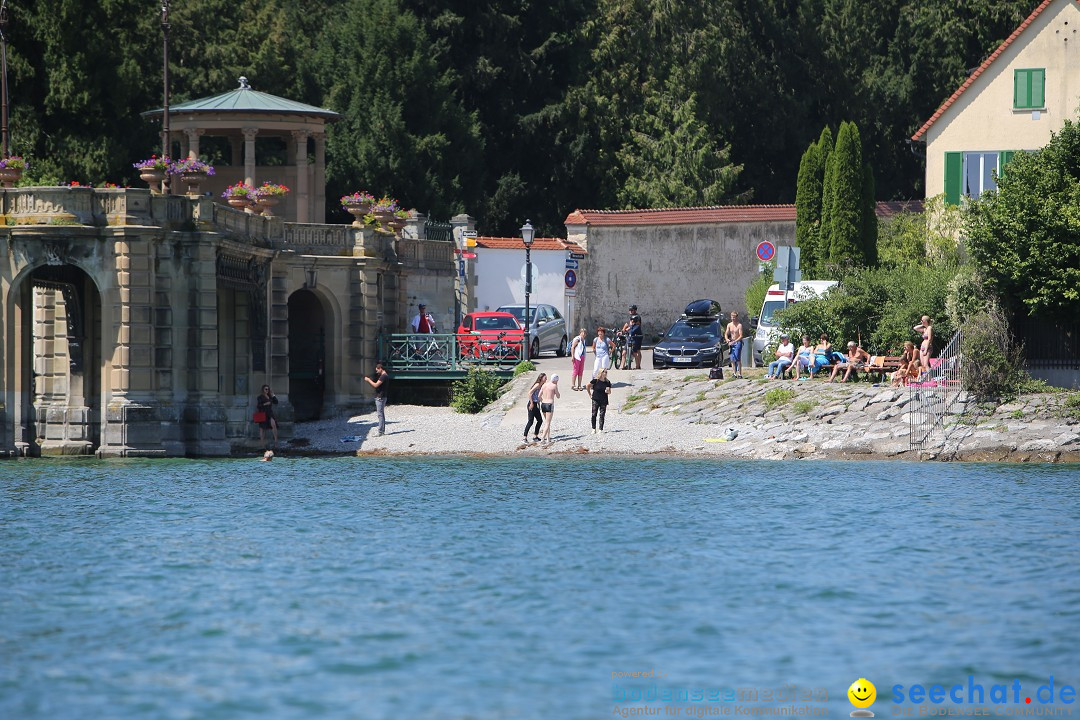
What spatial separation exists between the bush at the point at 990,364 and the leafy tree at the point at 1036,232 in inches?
55.6

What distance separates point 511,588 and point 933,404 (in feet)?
57.1

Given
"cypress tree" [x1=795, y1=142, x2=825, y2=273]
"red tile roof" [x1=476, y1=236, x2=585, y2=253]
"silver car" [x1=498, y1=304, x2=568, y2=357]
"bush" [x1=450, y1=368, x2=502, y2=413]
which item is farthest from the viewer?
"red tile roof" [x1=476, y1=236, x2=585, y2=253]

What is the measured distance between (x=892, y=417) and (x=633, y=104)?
33.2m

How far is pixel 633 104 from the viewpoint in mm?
67125

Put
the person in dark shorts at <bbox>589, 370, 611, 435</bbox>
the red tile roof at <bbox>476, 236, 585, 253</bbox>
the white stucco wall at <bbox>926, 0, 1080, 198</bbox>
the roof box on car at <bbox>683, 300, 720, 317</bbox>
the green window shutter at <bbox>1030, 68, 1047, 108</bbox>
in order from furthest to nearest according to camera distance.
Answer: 1. the red tile roof at <bbox>476, 236, 585, 253</bbox>
2. the roof box on car at <bbox>683, 300, 720, 317</bbox>
3. the green window shutter at <bbox>1030, 68, 1047, 108</bbox>
4. the white stucco wall at <bbox>926, 0, 1080, 198</bbox>
5. the person in dark shorts at <bbox>589, 370, 611, 435</bbox>

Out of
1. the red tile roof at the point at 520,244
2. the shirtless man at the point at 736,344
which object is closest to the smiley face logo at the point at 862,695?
the shirtless man at the point at 736,344

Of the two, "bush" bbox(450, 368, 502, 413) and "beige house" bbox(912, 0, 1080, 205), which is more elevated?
"beige house" bbox(912, 0, 1080, 205)

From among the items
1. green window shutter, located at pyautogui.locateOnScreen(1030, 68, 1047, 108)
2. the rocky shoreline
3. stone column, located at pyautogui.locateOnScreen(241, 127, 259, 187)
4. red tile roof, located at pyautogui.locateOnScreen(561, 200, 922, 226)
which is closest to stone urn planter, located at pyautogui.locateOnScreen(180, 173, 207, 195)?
the rocky shoreline

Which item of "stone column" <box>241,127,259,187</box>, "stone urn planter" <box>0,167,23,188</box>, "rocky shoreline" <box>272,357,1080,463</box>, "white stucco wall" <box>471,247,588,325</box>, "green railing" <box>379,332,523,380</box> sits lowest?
"rocky shoreline" <box>272,357,1080,463</box>

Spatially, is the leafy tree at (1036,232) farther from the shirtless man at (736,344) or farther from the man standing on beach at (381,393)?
the man standing on beach at (381,393)

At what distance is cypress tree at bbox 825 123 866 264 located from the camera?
153ft

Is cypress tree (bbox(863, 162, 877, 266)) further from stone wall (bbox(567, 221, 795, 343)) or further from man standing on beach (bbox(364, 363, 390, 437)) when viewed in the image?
man standing on beach (bbox(364, 363, 390, 437))

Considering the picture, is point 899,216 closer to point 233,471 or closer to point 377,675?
point 233,471

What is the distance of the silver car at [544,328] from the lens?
159 ft
